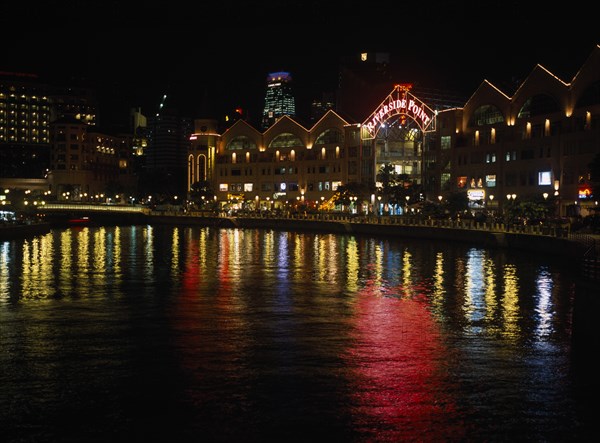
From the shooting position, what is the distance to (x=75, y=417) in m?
18.6

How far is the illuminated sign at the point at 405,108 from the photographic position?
11644 cm

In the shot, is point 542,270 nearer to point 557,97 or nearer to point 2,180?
point 557,97

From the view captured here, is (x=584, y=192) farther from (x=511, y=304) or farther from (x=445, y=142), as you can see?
(x=511, y=304)

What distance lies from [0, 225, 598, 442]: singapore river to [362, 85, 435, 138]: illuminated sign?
69.3 metres

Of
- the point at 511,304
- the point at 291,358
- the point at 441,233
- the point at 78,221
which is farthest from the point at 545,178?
the point at 78,221

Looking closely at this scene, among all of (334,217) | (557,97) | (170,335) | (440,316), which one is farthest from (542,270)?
(334,217)

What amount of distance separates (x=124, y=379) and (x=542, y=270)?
124ft

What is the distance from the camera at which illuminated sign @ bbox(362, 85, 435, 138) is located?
116 m

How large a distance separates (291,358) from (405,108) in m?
97.2

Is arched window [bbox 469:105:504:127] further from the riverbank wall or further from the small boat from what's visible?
the small boat

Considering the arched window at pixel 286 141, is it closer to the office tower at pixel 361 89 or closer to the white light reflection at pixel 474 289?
the office tower at pixel 361 89

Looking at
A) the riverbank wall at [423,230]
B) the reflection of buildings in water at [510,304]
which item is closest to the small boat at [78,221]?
the riverbank wall at [423,230]

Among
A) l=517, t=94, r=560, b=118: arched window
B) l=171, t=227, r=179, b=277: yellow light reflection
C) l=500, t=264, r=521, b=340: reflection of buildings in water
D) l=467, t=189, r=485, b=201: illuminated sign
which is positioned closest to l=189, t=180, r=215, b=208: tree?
l=171, t=227, r=179, b=277: yellow light reflection

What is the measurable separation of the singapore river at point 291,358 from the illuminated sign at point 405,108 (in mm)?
69323
